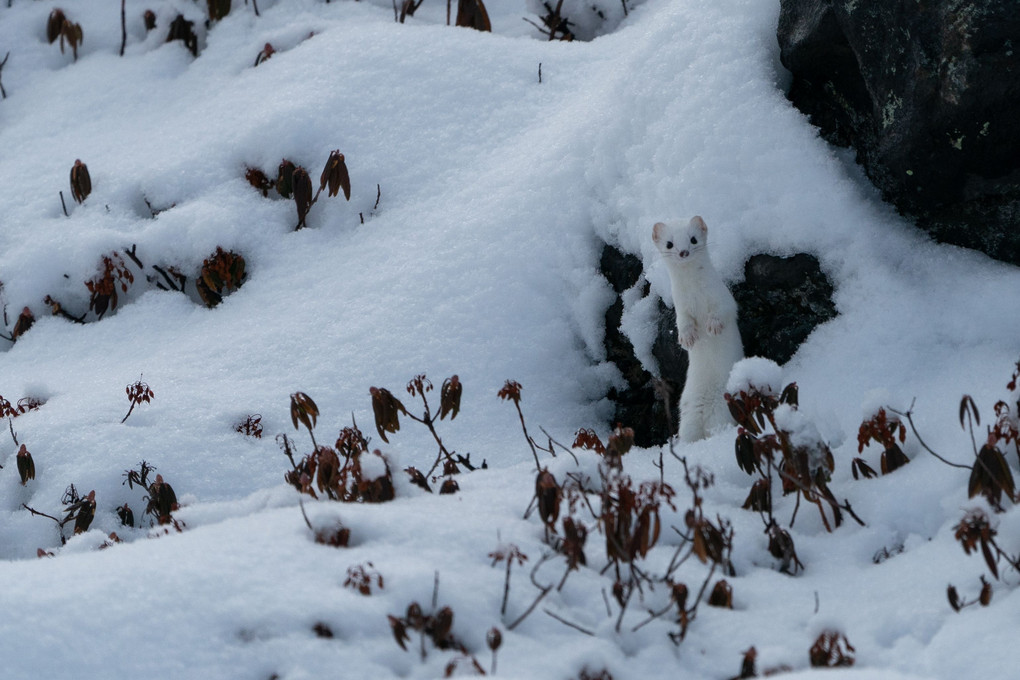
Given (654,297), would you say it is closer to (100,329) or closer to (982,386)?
(982,386)

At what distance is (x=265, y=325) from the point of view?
5.59 metres

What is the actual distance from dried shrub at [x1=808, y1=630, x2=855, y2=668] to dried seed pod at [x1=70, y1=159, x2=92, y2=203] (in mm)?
5712

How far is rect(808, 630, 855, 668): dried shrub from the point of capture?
2389 mm

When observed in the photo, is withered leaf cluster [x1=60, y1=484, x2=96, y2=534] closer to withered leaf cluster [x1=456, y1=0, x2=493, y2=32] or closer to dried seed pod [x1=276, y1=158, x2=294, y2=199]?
dried seed pod [x1=276, y1=158, x2=294, y2=199]

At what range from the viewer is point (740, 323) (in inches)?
191

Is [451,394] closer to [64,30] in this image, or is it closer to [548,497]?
[548,497]

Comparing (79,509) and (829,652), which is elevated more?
(829,652)

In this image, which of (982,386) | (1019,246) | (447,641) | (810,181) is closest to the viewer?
(447,641)

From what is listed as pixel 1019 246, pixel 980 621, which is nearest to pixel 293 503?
pixel 980 621

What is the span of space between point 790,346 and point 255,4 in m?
5.77

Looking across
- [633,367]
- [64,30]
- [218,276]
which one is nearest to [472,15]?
[218,276]

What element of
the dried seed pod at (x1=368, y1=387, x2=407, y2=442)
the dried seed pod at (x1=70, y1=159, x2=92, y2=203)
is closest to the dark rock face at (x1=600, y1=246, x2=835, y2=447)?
the dried seed pod at (x1=368, y1=387, x2=407, y2=442)

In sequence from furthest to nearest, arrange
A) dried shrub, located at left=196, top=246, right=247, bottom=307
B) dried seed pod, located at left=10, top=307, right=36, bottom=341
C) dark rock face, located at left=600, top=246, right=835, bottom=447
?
dried seed pod, located at left=10, top=307, right=36, bottom=341
dried shrub, located at left=196, top=246, right=247, bottom=307
dark rock face, located at left=600, top=246, right=835, bottom=447

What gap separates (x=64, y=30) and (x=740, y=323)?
6.60m
